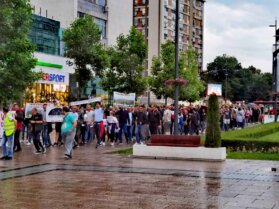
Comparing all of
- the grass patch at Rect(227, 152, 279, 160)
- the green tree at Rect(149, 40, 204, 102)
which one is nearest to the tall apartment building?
the green tree at Rect(149, 40, 204, 102)

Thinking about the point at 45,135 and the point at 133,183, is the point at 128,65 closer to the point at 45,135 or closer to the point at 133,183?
the point at 45,135

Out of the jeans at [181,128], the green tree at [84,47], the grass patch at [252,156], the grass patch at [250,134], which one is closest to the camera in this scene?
the grass patch at [252,156]

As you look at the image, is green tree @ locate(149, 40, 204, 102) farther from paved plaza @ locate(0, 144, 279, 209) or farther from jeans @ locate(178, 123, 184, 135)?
paved plaza @ locate(0, 144, 279, 209)

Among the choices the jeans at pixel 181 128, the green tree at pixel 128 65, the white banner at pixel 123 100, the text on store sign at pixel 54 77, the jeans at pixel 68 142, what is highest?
the green tree at pixel 128 65

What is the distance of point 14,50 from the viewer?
104 ft

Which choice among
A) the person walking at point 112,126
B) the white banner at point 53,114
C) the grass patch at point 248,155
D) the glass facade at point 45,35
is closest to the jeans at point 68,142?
the grass patch at point 248,155

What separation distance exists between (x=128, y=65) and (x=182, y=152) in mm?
38853

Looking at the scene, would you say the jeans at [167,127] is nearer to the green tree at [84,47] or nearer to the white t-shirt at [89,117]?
the white t-shirt at [89,117]

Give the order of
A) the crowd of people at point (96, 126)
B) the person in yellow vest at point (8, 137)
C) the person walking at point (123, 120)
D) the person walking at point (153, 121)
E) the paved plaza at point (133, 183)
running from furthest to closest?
the person walking at point (153, 121), the person walking at point (123, 120), the crowd of people at point (96, 126), the person in yellow vest at point (8, 137), the paved plaza at point (133, 183)

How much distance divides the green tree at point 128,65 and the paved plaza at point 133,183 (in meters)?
39.0

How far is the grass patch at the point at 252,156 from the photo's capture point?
18747 millimetres

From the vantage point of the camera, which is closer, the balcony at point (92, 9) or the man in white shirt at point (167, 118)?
the man in white shirt at point (167, 118)

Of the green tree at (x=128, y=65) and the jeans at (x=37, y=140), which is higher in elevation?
the green tree at (x=128, y=65)

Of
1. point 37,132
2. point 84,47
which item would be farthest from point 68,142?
point 84,47
